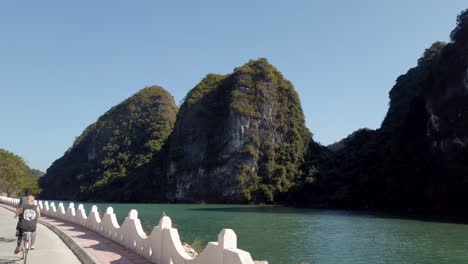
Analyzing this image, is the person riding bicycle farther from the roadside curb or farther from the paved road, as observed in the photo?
the roadside curb

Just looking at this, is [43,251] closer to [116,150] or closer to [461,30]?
[461,30]

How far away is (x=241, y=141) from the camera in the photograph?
90.6 m

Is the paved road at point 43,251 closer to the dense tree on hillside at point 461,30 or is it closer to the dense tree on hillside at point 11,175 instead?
the dense tree on hillside at point 11,175

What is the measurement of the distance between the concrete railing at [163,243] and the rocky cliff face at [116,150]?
94.9 m

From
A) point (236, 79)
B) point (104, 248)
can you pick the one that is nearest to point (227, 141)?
point (236, 79)

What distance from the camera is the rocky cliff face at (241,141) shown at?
8788 cm

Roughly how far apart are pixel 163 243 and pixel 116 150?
121200mm

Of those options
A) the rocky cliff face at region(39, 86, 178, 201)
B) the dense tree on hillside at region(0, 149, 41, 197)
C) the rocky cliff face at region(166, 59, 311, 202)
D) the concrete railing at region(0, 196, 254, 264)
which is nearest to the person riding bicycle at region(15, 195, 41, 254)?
the concrete railing at region(0, 196, 254, 264)

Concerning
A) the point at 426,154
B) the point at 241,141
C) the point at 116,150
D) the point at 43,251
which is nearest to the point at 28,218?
the point at 43,251

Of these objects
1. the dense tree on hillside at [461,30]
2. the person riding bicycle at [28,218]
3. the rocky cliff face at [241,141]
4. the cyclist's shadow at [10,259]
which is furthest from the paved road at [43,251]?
the rocky cliff face at [241,141]

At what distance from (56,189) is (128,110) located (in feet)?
111

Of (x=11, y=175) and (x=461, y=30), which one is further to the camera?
(x=11, y=175)

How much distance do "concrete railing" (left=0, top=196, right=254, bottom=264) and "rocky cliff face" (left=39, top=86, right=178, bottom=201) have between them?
9489cm

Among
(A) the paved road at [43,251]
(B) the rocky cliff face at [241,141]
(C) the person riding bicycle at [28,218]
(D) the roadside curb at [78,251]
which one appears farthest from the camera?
(B) the rocky cliff face at [241,141]
